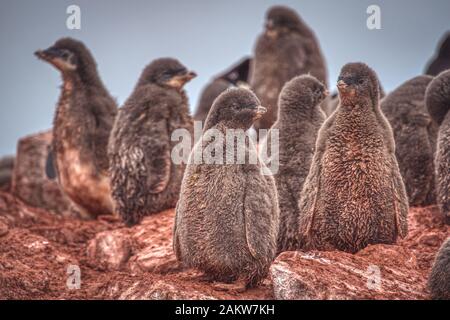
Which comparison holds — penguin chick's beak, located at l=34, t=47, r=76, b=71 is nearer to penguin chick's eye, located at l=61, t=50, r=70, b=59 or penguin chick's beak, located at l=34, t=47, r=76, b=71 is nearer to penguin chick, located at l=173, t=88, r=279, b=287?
penguin chick's eye, located at l=61, t=50, r=70, b=59

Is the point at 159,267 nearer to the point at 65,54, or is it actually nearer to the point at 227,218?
the point at 227,218

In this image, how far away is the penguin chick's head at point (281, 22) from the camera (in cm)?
1989

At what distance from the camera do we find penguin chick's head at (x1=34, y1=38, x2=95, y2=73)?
1459cm

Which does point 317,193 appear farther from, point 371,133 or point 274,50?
point 274,50

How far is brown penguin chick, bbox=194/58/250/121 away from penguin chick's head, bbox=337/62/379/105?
8.85 meters

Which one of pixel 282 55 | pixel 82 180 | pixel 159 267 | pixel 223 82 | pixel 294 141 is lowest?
pixel 159 267

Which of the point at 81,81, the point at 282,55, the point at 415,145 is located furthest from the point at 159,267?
the point at 282,55

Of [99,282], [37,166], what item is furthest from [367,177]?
[37,166]

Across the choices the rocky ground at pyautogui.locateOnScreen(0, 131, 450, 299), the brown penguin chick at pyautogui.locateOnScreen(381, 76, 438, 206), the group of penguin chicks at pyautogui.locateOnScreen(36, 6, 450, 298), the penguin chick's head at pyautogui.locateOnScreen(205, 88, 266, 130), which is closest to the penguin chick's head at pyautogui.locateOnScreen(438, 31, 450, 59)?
the group of penguin chicks at pyautogui.locateOnScreen(36, 6, 450, 298)

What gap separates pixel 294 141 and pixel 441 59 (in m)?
9.05

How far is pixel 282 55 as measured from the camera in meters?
19.2

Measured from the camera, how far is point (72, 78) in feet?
48.0

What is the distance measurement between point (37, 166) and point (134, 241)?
6.25 m

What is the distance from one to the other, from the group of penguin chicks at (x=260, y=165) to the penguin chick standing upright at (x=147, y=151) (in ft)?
0.05
